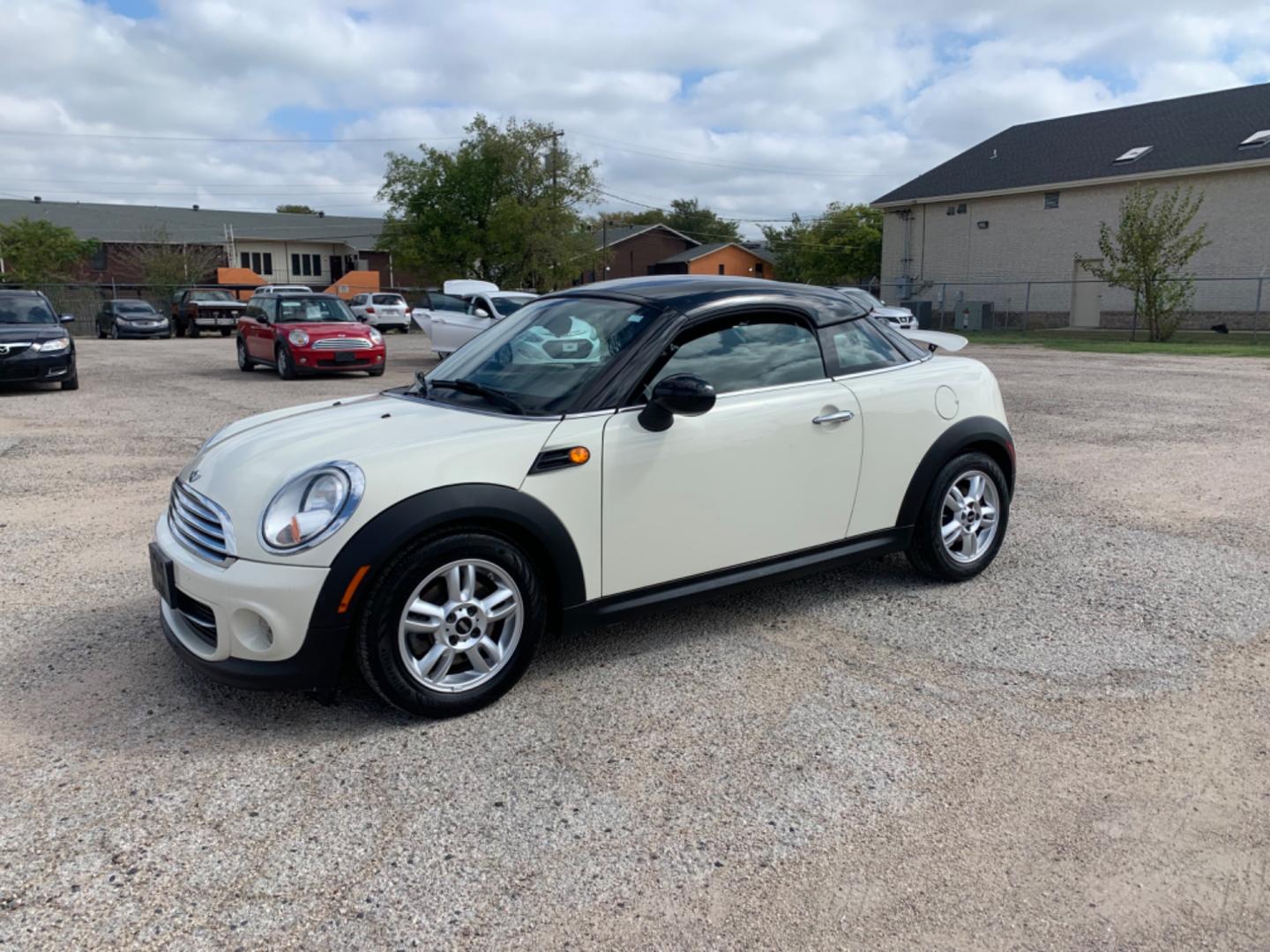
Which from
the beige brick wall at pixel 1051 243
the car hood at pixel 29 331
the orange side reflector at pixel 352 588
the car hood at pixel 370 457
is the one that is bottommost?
the orange side reflector at pixel 352 588

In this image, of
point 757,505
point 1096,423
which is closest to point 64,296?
point 1096,423

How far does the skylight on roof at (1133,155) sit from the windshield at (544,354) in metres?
35.8

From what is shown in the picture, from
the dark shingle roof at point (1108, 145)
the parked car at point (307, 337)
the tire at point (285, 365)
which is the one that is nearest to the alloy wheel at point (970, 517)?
the parked car at point (307, 337)

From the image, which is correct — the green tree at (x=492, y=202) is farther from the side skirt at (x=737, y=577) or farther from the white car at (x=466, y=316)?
the side skirt at (x=737, y=577)

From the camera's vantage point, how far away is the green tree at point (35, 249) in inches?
1945

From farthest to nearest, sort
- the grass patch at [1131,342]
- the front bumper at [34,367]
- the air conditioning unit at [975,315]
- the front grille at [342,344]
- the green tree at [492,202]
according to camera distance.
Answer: the green tree at [492,202] < the air conditioning unit at [975,315] < the grass patch at [1131,342] < the front grille at [342,344] < the front bumper at [34,367]

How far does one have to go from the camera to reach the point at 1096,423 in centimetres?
1088

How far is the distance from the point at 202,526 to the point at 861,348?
3039 millimetres

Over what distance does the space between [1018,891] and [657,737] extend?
4.24ft

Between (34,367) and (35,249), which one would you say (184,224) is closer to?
(35,249)

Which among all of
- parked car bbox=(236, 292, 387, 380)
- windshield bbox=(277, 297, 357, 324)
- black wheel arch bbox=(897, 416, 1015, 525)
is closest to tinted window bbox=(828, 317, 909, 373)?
black wheel arch bbox=(897, 416, 1015, 525)

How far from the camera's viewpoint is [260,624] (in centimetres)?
333

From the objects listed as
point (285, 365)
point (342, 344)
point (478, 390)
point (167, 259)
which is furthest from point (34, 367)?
point (167, 259)

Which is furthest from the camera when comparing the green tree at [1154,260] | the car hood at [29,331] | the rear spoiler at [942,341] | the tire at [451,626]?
the green tree at [1154,260]
